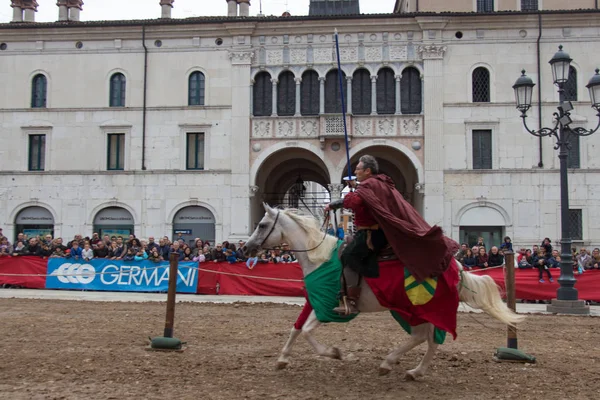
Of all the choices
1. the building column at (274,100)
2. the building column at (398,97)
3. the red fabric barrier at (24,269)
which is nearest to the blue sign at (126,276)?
the red fabric barrier at (24,269)

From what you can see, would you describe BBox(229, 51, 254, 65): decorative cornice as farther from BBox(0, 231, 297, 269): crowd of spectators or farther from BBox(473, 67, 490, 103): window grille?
BBox(0, 231, 297, 269): crowd of spectators

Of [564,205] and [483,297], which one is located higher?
[564,205]

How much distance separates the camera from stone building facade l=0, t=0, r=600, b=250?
30.7 metres

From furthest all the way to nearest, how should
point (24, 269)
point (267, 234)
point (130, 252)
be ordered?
1. point (130, 252)
2. point (24, 269)
3. point (267, 234)

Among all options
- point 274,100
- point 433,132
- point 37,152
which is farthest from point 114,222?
point 433,132

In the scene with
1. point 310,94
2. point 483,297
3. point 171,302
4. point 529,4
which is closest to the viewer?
point 483,297

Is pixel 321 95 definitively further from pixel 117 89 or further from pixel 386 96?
pixel 117 89

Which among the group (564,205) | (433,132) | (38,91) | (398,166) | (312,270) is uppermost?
(38,91)

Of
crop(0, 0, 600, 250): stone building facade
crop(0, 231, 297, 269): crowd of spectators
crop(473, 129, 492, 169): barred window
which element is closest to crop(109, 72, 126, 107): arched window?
crop(0, 0, 600, 250): stone building facade

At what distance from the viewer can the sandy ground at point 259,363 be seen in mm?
6859

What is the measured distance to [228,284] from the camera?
20734mm

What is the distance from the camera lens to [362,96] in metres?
32.1

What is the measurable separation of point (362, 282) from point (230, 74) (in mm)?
26628

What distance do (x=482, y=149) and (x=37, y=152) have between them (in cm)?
2423
